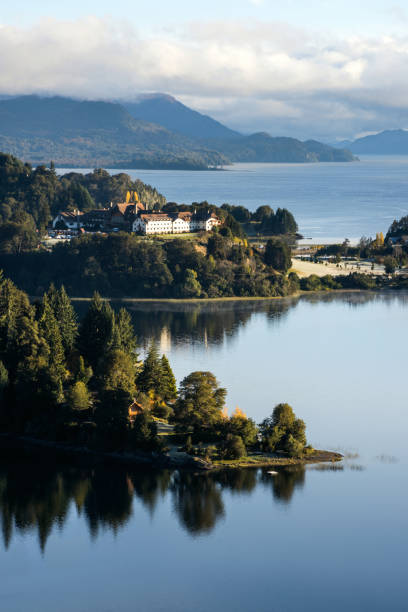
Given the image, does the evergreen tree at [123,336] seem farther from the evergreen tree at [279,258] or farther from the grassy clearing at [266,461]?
the evergreen tree at [279,258]

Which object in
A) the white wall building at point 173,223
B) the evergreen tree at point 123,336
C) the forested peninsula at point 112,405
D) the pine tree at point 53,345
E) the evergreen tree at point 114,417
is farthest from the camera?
the white wall building at point 173,223

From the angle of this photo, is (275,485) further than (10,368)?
No

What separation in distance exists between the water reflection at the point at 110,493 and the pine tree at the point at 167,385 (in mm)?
4359

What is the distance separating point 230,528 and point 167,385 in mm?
8204

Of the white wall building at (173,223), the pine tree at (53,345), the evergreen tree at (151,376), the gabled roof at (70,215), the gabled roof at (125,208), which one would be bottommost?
the evergreen tree at (151,376)

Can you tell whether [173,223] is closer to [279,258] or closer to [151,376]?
Result: [279,258]

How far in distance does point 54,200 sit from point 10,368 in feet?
148

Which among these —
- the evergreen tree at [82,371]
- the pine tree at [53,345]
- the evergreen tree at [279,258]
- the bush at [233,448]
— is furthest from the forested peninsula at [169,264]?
the bush at [233,448]

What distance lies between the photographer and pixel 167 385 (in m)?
28.5

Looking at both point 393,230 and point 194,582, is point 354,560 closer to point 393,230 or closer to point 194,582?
point 194,582

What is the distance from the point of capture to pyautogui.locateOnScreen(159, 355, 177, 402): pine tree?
28141 mm

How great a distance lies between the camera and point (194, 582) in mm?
18625

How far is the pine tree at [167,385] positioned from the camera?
1108 inches

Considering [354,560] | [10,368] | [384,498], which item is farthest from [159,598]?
[10,368]
